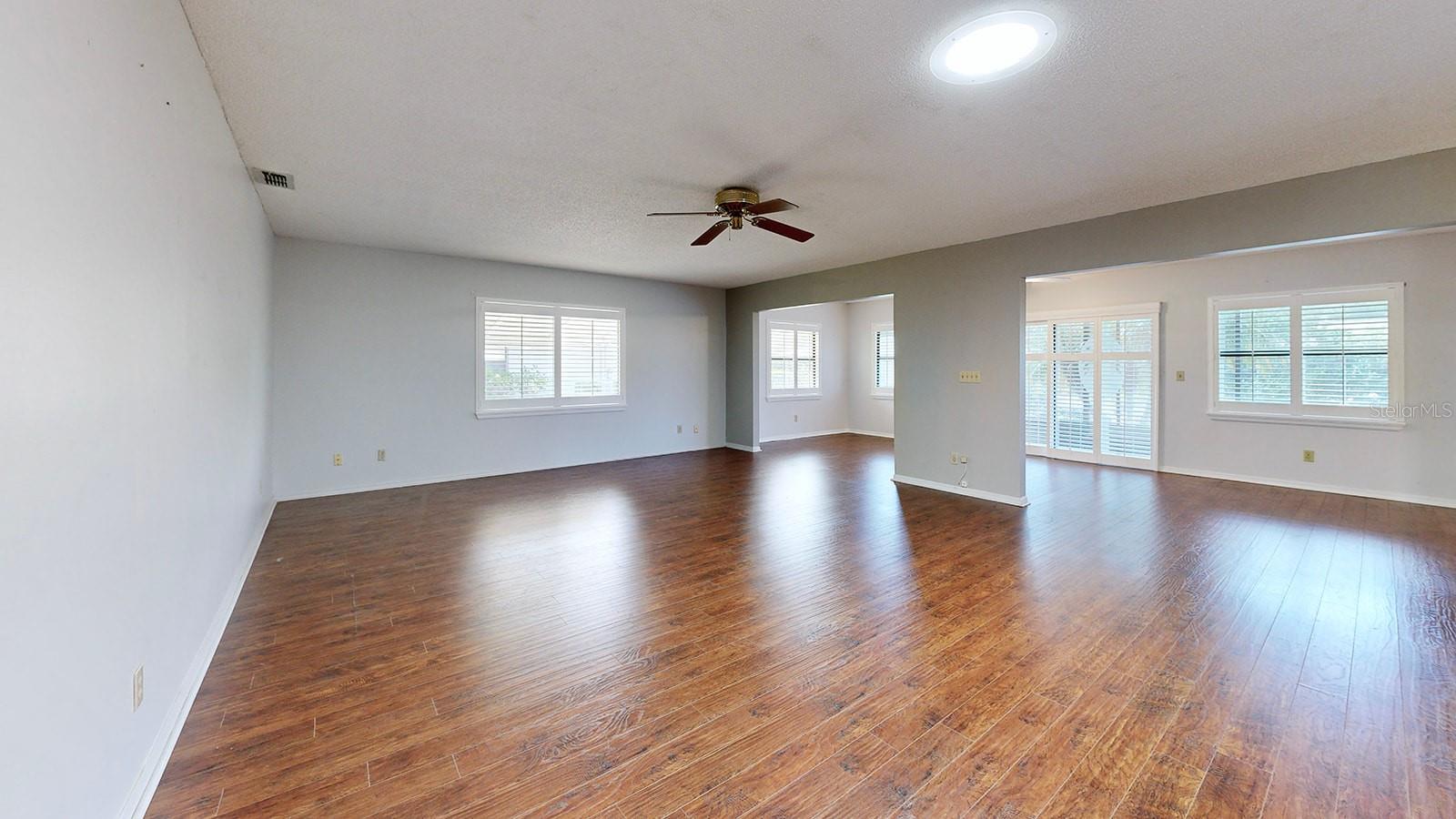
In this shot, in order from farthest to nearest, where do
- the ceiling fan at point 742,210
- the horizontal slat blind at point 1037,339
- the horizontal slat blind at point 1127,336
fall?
the horizontal slat blind at point 1037,339 < the horizontal slat blind at point 1127,336 < the ceiling fan at point 742,210

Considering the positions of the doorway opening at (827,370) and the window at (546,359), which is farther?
the doorway opening at (827,370)

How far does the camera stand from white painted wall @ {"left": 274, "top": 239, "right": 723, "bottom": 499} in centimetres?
509

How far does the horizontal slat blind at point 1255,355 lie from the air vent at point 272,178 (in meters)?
8.68

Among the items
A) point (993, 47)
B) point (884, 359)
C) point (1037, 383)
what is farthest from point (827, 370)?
point (993, 47)

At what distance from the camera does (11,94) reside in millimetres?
981

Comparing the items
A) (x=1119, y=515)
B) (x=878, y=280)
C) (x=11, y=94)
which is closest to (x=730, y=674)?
(x=11, y=94)

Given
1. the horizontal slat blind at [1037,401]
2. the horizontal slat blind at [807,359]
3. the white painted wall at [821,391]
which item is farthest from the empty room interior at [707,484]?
the horizontal slat blind at [807,359]

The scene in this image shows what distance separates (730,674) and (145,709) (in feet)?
6.09

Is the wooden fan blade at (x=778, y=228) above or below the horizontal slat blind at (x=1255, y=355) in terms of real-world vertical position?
above

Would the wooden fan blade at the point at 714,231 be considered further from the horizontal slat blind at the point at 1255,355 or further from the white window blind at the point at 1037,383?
the horizontal slat blind at the point at 1255,355

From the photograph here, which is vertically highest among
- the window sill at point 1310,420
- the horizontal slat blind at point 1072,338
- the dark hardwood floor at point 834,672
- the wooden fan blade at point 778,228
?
the wooden fan blade at point 778,228

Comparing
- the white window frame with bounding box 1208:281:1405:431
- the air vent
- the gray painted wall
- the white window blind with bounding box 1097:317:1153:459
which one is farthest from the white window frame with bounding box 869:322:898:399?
the air vent

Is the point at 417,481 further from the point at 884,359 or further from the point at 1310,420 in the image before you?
the point at 1310,420

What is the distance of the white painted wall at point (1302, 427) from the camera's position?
4.88m
